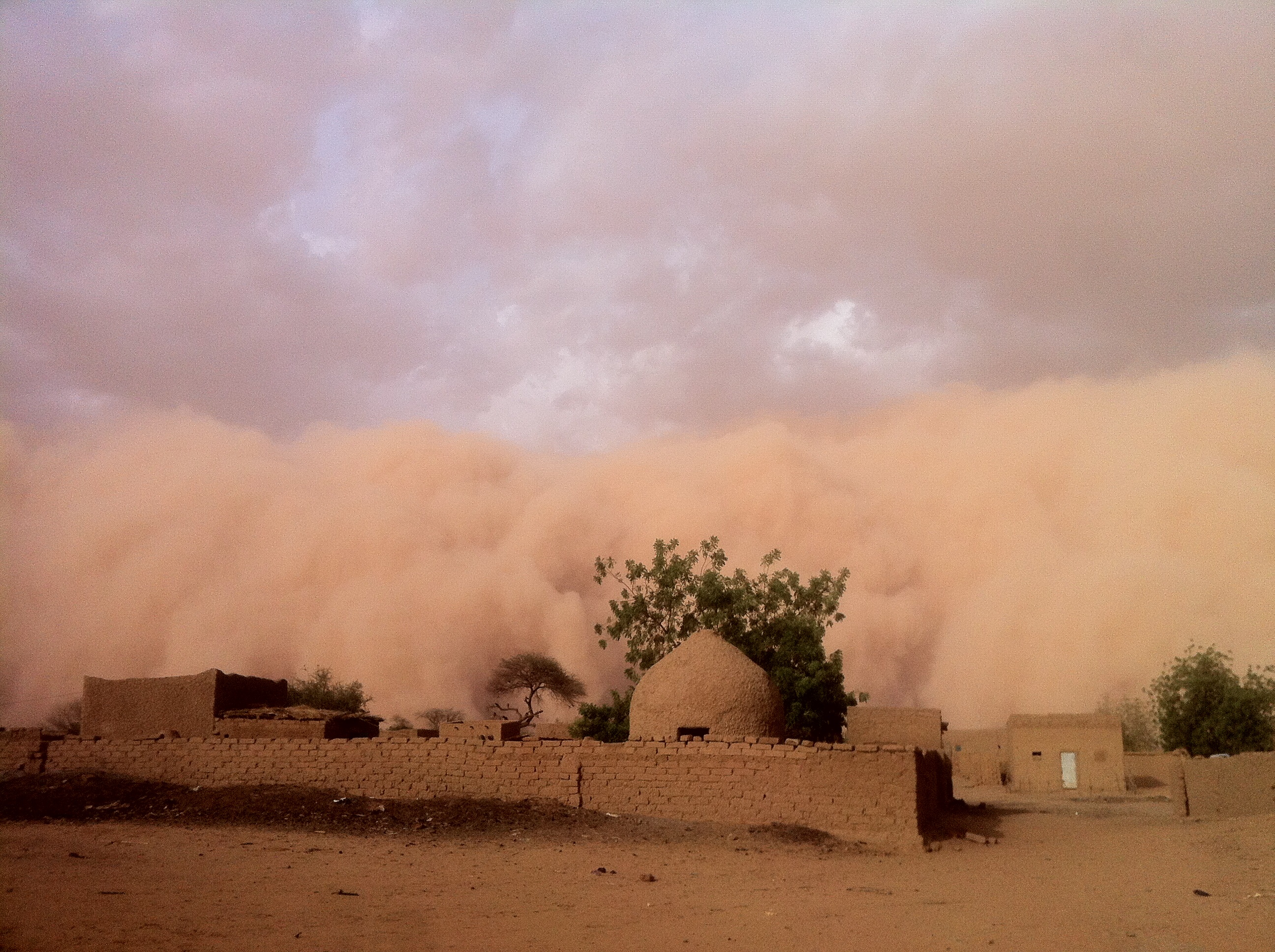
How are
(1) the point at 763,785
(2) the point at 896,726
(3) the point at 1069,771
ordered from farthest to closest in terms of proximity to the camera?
(3) the point at 1069,771 < (2) the point at 896,726 < (1) the point at 763,785

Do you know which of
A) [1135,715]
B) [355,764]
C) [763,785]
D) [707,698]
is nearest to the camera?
[763,785]

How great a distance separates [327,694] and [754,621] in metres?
16.8

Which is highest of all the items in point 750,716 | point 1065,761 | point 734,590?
point 734,590

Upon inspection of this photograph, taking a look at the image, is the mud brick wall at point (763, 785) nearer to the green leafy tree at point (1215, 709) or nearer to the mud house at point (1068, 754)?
the mud house at point (1068, 754)

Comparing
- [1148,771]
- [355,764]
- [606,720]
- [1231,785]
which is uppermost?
[606,720]

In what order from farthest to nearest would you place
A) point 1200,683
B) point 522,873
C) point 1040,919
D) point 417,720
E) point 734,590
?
point 417,720 < point 1200,683 < point 734,590 < point 522,873 < point 1040,919

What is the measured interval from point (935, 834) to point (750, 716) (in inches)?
Answer: 110

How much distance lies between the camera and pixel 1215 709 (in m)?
27.4

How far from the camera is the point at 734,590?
22734mm

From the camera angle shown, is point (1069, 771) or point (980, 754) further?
point (980, 754)

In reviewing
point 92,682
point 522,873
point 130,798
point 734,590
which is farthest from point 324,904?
point 734,590

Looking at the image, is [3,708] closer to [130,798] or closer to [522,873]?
[130,798]

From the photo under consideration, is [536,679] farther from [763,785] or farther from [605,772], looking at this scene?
[763,785]

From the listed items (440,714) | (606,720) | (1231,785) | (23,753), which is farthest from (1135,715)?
(23,753)
